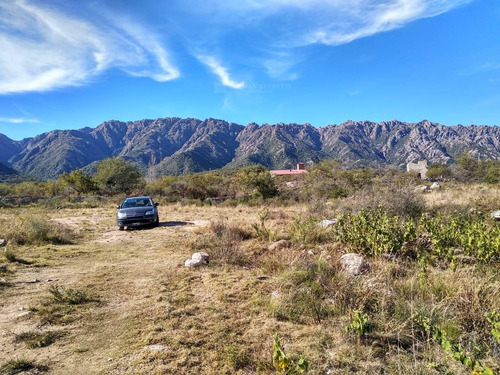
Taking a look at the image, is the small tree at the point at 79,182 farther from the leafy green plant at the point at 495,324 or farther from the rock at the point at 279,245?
the leafy green plant at the point at 495,324

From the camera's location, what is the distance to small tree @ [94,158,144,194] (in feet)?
112

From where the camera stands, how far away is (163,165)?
155375mm

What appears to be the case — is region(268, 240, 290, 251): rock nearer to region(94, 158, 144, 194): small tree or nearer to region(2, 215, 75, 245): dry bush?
region(2, 215, 75, 245): dry bush

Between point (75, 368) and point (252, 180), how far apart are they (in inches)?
850

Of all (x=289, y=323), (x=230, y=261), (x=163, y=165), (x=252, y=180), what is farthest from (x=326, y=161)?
(x=163, y=165)

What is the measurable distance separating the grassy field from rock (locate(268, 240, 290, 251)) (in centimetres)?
44

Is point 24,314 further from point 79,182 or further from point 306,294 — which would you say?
Answer: point 79,182

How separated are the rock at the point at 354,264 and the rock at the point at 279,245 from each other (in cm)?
197

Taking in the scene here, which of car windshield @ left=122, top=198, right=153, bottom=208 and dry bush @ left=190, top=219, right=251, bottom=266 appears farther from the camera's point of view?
car windshield @ left=122, top=198, right=153, bottom=208

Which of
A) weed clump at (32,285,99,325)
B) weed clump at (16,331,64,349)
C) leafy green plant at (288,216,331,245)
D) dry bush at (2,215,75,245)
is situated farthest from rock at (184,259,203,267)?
dry bush at (2,215,75,245)

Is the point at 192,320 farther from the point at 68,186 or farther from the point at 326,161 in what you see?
the point at 68,186

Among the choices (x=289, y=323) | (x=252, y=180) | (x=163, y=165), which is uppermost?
(x=163, y=165)

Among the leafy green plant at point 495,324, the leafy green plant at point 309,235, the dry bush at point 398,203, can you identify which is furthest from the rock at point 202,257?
the dry bush at point 398,203

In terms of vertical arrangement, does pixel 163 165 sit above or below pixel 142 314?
above
